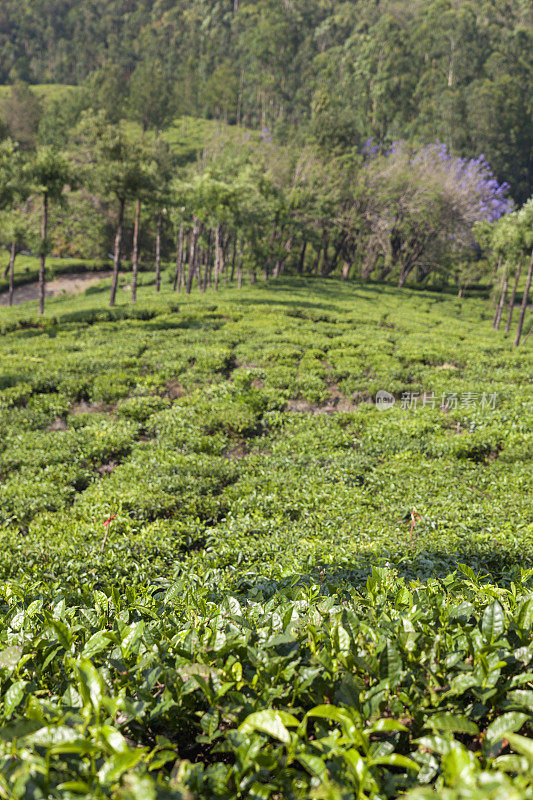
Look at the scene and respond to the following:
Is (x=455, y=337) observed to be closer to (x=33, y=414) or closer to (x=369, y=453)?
(x=369, y=453)

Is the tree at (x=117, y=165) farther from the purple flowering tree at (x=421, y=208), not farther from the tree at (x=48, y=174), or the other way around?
the purple flowering tree at (x=421, y=208)

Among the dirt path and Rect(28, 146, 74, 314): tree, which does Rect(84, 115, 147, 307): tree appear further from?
the dirt path

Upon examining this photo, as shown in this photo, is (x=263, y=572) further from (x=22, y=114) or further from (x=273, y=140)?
(x=22, y=114)

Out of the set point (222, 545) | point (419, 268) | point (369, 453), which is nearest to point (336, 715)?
point (222, 545)

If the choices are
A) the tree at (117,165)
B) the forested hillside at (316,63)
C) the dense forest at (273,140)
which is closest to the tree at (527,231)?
the dense forest at (273,140)

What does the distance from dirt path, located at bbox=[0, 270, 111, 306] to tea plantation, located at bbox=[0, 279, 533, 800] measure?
32899 millimetres

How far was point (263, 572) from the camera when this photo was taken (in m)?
5.69

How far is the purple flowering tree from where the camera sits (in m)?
57.8

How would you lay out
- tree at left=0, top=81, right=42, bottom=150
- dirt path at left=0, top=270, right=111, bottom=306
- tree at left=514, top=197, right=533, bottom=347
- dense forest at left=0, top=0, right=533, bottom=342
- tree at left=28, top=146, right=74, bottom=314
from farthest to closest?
1. tree at left=0, top=81, right=42, bottom=150
2. dirt path at left=0, top=270, right=111, bottom=306
3. dense forest at left=0, top=0, right=533, bottom=342
4. tree at left=514, top=197, right=533, bottom=347
5. tree at left=28, top=146, right=74, bottom=314

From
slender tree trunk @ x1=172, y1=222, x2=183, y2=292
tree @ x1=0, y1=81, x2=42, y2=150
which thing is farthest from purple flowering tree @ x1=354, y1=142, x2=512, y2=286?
tree @ x1=0, y1=81, x2=42, y2=150

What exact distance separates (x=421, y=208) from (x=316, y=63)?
80780 millimetres

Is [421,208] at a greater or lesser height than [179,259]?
greater

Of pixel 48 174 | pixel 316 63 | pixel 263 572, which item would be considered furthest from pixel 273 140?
pixel 263 572

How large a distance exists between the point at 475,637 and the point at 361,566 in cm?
275
